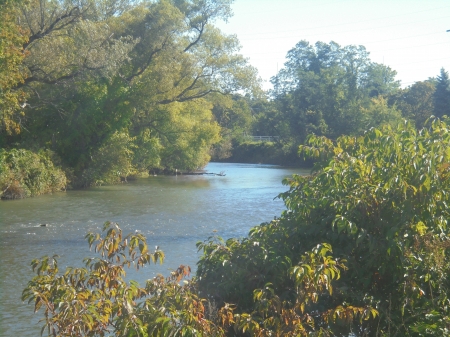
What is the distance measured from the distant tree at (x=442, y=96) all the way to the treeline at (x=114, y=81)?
84.3 feet

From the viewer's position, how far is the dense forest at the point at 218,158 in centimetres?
562

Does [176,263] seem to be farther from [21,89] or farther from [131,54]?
[131,54]

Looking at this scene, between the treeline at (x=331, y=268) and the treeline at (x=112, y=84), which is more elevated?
the treeline at (x=112, y=84)

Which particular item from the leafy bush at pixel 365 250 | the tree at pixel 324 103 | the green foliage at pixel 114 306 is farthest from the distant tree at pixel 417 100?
the green foliage at pixel 114 306

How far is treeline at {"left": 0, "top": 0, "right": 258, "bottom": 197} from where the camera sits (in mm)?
26891

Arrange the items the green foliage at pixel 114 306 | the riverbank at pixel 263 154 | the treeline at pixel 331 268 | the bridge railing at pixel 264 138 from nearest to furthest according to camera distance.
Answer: the green foliage at pixel 114 306 → the treeline at pixel 331 268 → the riverbank at pixel 263 154 → the bridge railing at pixel 264 138

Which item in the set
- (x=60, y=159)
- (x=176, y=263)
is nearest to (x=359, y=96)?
(x=60, y=159)

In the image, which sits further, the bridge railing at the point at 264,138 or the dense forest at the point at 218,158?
the bridge railing at the point at 264,138

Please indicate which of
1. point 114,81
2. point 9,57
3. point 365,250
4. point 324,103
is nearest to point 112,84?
point 114,81

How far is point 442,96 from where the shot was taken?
5828 centimetres

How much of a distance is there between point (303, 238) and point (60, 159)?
1037 inches

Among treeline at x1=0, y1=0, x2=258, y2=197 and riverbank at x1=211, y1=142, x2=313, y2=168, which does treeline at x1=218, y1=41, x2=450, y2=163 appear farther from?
treeline at x1=0, y1=0, x2=258, y2=197

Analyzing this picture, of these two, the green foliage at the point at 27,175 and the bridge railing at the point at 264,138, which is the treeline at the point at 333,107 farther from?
the green foliage at the point at 27,175

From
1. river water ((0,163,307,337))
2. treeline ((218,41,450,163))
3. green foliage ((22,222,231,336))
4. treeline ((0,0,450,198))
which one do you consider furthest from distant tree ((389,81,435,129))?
green foliage ((22,222,231,336))
